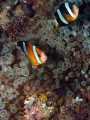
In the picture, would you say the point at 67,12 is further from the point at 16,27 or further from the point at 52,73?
the point at 16,27

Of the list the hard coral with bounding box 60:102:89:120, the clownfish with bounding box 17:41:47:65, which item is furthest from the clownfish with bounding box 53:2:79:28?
the hard coral with bounding box 60:102:89:120

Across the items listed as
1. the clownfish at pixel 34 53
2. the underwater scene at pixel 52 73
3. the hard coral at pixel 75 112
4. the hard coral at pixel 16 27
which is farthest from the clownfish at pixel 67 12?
the hard coral at pixel 16 27

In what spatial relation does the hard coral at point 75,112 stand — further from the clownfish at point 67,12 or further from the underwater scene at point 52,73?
the clownfish at point 67,12

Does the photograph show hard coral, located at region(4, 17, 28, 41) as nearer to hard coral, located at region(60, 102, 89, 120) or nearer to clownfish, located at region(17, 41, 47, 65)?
clownfish, located at region(17, 41, 47, 65)

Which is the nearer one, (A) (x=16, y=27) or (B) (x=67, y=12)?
(B) (x=67, y=12)

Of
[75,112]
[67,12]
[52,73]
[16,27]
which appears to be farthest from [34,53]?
[16,27]

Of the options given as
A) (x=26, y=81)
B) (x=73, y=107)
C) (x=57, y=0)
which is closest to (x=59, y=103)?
(x=73, y=107)

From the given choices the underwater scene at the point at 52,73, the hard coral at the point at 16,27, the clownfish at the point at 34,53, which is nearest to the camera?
the clownfish at the point at 34,53

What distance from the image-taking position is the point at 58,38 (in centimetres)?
221

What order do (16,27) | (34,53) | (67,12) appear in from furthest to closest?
(16,27) < (67,12) < (34,53)

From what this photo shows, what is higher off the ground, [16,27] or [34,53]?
[16,27]

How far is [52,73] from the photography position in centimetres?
210

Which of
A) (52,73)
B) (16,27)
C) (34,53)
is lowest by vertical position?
(52,73)

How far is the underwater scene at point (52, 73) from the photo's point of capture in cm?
174
